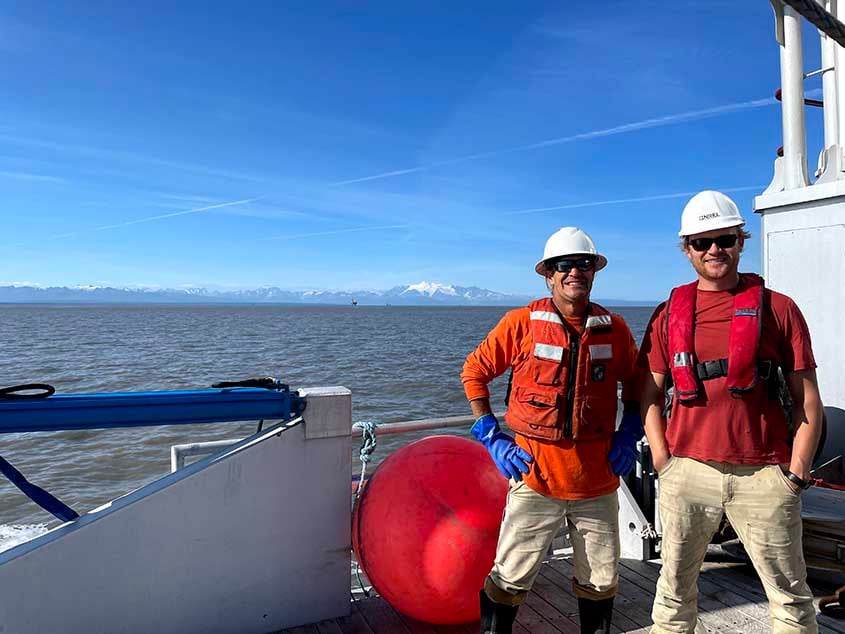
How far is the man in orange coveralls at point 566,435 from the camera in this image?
275cm

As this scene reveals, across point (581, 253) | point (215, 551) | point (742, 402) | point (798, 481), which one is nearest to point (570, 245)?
point (581, 253)

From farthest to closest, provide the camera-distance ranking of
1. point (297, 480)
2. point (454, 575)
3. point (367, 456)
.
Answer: point (367, 456), point (297, 480), point (454, 575)

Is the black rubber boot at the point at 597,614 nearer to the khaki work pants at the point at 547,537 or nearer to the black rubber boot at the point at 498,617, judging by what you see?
the khaki work pants at the point at 547,537

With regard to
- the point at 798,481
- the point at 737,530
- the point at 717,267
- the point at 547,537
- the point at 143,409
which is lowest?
the point at 547,537

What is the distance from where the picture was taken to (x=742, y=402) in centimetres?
242

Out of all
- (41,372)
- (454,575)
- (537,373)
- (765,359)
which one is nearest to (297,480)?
(454,575)

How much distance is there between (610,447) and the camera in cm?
283

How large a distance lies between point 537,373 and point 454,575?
42.1 inches

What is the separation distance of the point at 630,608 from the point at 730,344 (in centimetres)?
174

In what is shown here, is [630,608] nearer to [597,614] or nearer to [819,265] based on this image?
[597,614]

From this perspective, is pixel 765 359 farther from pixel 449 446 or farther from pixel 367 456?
pixel 367 456

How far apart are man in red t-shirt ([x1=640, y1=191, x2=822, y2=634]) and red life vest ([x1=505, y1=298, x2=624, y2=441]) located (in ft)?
0.80

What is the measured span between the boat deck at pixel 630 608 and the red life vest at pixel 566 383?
3.81 ft

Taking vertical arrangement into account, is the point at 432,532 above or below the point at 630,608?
above
